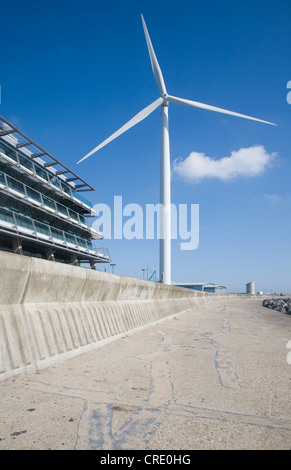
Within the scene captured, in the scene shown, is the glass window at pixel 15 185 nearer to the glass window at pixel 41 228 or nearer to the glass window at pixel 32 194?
the glass window at pixel 32 194

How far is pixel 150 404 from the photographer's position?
121 inches

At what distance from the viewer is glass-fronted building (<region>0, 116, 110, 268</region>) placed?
31.0 m

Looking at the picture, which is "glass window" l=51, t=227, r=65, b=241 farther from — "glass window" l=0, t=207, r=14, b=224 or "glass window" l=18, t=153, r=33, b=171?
"glass window" l=0, t=207, r=14, b=224

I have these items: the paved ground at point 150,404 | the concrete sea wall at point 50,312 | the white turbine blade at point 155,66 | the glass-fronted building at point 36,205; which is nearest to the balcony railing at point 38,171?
the glass-fronted building at point 36,205

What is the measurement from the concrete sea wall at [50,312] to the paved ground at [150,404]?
238 millimetres

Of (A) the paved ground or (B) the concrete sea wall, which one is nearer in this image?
(A) the paved ground

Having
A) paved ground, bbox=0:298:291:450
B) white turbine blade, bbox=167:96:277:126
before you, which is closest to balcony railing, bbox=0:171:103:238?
white turbine blade, bbox=167:96:277:126

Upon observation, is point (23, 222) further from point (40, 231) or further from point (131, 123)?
point (131, 123)

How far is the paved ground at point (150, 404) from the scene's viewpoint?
2.34 meters

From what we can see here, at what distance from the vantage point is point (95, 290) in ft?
21.5

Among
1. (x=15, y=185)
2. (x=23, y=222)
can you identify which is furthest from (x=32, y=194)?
(x=23, y=222)

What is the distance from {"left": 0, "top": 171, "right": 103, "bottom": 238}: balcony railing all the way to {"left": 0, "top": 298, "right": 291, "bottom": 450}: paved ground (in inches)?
1161

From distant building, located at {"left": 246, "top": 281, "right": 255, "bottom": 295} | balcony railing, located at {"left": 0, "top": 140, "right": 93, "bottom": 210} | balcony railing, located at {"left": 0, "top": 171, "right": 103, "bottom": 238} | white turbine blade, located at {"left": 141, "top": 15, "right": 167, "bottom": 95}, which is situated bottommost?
distant building, located at {"left": 246, "top": 281, "right": 255, "bottom": 295}

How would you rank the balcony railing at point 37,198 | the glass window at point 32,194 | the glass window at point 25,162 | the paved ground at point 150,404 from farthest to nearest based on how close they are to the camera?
the glass window at point 32,194 < the glass window at point 25,162 < the balcony railing at point 37,198 < the paved ground at point 150,404
